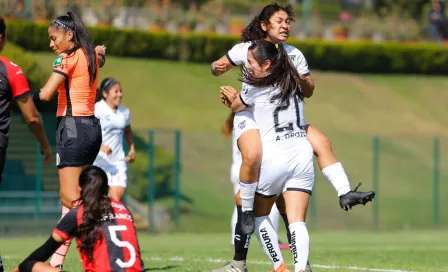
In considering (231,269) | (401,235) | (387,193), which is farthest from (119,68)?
(231,269)

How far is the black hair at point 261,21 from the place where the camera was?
8812 millimetres

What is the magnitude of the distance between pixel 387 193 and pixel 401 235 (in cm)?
613

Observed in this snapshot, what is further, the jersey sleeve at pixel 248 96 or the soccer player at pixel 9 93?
the jersey sleeve at pixel 248 96

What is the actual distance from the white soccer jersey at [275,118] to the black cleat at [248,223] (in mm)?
528

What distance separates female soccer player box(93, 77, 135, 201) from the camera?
42.1 ft

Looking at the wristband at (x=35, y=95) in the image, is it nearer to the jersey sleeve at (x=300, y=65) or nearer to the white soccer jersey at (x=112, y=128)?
the jersey sleeve at (x=300, y=65)

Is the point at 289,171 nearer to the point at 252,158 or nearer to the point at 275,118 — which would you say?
the point at 252,158

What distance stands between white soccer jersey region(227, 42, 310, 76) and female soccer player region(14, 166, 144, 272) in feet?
7.39

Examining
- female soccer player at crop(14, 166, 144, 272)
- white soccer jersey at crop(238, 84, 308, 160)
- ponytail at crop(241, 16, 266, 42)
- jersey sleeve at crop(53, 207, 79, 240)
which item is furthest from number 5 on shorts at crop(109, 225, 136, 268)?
ponytail at crop(241, 16, 266, 42)

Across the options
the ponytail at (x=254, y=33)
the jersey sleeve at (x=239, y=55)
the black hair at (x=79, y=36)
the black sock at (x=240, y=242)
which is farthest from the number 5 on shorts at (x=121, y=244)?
the ponytail at (x=254, y=33)

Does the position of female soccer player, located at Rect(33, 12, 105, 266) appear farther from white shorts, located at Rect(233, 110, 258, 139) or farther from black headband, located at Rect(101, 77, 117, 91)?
black headband, located at Rect(101, 77, 117, 91)

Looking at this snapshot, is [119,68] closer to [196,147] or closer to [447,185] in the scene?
[196,147]

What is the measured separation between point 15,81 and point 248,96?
1907 mm

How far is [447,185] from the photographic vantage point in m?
27.2
